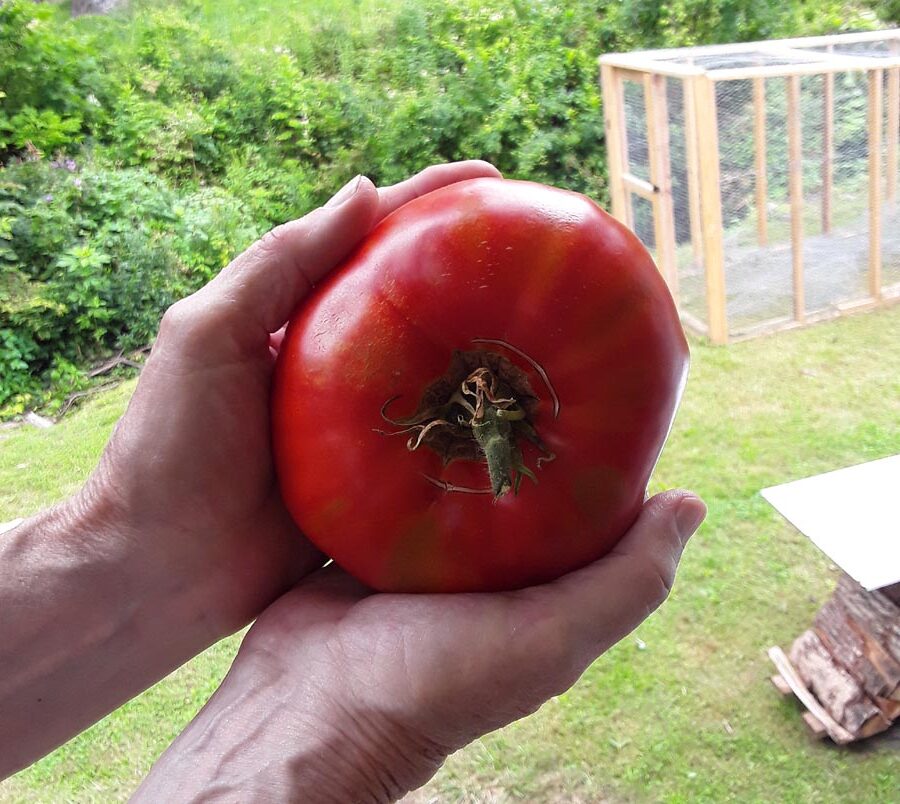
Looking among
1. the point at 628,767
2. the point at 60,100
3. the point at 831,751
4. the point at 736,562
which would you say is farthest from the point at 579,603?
the point at 60,100

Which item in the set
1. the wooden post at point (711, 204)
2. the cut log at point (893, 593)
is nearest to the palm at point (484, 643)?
the cut log at point (893, 593)

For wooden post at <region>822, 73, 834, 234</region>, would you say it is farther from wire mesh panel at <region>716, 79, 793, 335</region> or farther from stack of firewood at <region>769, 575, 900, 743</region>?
stack of firewood at <region>769, 575, 900, 743</region>

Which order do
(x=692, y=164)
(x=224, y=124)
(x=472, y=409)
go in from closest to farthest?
(x=472, y=409), (x=692, y=164), (x=224, y=124)

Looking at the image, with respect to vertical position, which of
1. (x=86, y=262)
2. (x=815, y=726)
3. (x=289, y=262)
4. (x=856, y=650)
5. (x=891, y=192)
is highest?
(x=289, y=262)

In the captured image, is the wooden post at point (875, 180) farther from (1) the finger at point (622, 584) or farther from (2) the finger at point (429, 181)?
(1) the finger at point (622, 584)

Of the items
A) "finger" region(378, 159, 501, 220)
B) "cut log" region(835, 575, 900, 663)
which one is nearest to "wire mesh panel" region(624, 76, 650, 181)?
"cut log" region(835, 575, 900, 663)

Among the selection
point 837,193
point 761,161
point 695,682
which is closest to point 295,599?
point 695,682

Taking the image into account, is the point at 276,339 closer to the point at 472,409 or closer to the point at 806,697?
the point at 472,409
